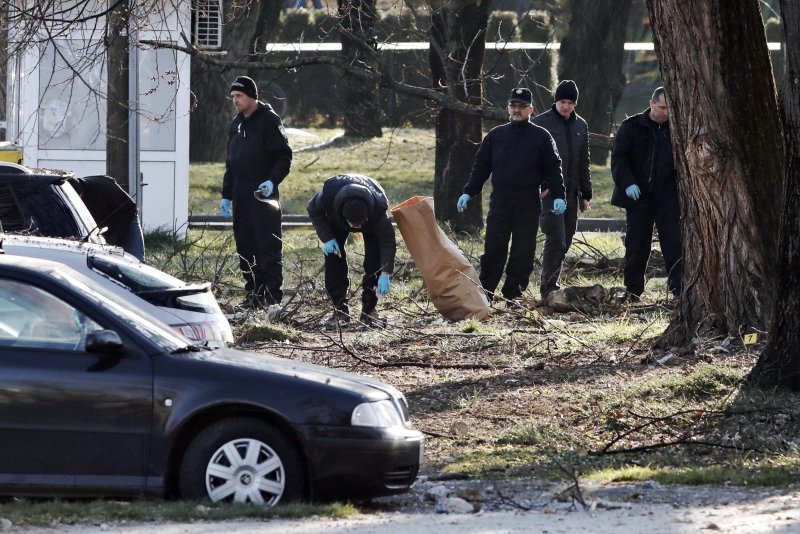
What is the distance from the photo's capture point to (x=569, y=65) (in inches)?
1182

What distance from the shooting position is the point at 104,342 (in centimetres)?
618

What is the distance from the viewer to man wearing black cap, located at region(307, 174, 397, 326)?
11.6 meters

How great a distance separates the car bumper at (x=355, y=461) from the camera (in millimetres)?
6293

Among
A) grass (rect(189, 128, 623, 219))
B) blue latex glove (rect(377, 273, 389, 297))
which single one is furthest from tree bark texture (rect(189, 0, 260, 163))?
blue latex glove (rect(377, 273, 389, 297))

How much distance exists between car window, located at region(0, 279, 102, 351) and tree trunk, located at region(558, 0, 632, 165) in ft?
78.3

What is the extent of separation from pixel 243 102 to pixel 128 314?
6961mm

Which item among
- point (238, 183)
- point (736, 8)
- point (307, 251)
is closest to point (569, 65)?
point (307, 251)

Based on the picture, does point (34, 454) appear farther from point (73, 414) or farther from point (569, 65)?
point (569, 65)

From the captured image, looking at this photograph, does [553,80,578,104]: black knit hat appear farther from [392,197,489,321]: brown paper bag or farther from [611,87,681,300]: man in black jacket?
[392,197,489,321]: brown paper bag

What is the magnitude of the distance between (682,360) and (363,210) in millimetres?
2940

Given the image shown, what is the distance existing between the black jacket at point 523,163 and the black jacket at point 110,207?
360 centimetres

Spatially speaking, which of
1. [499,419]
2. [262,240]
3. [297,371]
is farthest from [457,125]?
[297,371]

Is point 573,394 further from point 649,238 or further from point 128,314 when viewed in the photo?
point 649,238

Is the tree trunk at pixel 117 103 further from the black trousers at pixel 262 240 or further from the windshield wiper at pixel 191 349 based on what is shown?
the windshield wiper at pixel 191 349
